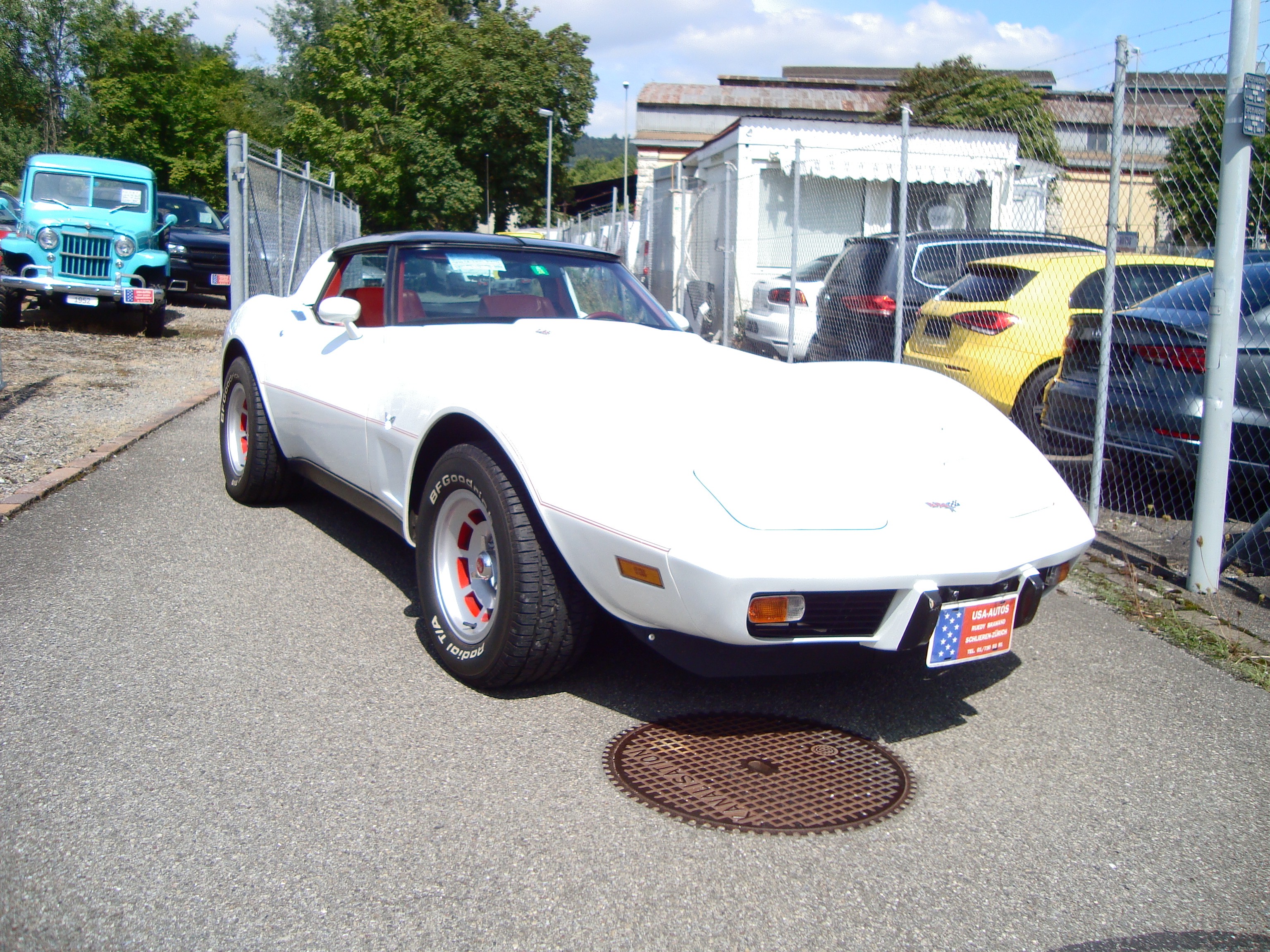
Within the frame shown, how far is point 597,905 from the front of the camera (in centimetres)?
232

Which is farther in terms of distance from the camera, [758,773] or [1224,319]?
[1224,319]

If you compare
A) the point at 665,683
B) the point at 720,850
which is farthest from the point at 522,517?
the point at 720,850

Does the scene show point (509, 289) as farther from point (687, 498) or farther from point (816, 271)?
point (816, 271)

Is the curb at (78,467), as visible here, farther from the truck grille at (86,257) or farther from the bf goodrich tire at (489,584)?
the truck grille at (86,257)

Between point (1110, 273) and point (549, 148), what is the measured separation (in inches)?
1753

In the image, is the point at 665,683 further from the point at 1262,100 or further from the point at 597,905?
Answer: the point at 1262,100

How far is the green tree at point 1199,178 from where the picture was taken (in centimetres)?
583

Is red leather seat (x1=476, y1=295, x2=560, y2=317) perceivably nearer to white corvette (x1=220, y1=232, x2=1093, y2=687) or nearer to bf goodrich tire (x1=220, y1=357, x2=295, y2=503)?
white corvette (x1=220, y1=232, x2=1093, y2=687)

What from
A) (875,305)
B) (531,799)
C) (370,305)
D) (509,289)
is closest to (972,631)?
(531,799)

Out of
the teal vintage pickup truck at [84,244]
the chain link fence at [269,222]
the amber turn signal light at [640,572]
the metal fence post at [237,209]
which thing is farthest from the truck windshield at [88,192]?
the amber turn signal light at [640,572]

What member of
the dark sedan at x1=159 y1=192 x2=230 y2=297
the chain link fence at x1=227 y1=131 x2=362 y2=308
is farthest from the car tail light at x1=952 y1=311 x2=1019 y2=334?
the dark sedan at x1=159 y1=192 x2=230 y2=297

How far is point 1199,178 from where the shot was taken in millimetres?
6961

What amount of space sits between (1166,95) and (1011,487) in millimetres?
3682

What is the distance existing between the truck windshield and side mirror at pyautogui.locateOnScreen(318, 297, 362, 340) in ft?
41.9
